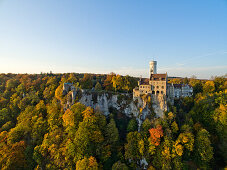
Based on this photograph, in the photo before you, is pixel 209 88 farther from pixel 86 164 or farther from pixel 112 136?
pixel 86 164

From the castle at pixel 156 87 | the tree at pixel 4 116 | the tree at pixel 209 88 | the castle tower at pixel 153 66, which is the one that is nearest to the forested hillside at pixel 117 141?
the tree at pixel 4 116

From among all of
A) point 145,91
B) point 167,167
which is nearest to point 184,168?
point 167,167

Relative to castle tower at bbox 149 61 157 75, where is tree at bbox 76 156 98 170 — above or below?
below

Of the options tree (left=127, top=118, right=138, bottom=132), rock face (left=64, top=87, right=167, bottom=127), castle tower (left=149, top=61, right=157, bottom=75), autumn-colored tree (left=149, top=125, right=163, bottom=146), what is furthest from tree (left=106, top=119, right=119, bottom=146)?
castle tower (left=149, top=61, right=157, bottom=75)

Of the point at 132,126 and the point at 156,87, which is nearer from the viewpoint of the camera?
the point at 132,126

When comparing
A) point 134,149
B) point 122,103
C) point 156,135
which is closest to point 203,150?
point 156,135

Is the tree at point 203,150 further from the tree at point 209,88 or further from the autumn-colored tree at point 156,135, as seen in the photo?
the tree at point 209,88

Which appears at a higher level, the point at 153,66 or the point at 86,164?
the point at 153,66

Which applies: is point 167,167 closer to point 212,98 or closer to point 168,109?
point 168,109

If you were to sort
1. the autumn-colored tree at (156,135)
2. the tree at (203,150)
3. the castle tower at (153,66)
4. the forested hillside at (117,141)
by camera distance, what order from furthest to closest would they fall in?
the castle tower at (153,66) < the autumn-colored tree at (156,135) < the forested hillside at (117,141) < the tree at (203,150)

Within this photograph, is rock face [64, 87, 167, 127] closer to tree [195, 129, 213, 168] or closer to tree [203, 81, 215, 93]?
tree [195, 129, 213, 168]

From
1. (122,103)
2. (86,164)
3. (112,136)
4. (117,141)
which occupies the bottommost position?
(86,164)
